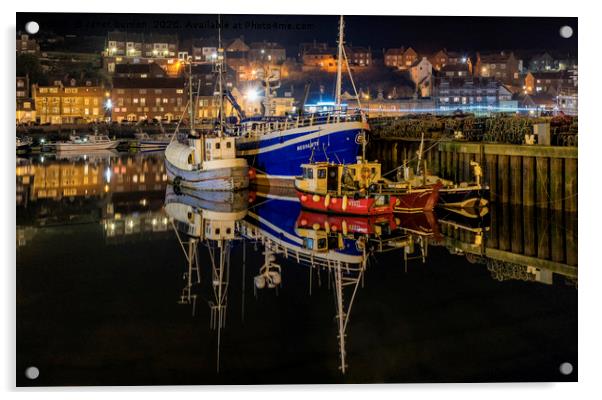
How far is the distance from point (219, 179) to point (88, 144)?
12.4 metres

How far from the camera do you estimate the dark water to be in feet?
20.7

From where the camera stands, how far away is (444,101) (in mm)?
17906

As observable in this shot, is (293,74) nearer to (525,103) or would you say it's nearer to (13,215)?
(525,103)

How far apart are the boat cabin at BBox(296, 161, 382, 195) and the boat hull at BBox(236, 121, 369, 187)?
1.51 m

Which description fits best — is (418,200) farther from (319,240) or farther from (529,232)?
(319,240)

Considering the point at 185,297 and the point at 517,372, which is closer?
the point at 517,372

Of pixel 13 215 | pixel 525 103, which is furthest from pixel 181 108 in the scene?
pixel 13 215

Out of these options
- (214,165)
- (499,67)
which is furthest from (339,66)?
(214,165)

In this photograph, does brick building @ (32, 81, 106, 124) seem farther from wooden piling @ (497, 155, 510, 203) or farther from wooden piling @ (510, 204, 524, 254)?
wooden piling @ (497, 155, 510, 203)

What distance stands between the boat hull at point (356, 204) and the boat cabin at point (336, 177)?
0.21 metres

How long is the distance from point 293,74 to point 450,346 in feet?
27.8

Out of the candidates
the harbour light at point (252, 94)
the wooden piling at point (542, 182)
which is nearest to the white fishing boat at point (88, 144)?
the harbour light at point (252, 94)

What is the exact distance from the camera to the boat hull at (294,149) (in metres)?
16.8
